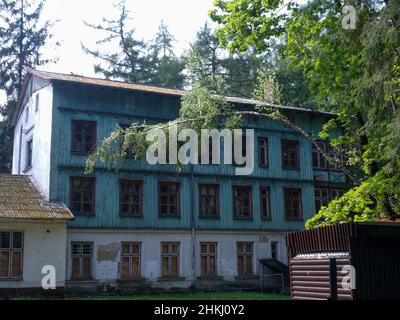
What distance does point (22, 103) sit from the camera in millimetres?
31062

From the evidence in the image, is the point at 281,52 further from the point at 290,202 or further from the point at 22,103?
the point at 22,103

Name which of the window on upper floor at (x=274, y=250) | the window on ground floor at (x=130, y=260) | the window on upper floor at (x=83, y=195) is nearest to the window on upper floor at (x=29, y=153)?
the window on upper floor at (x=83, y=195)

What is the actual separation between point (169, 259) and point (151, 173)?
4.22m

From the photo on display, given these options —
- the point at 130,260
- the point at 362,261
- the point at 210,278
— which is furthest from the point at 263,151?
the point at 362,261

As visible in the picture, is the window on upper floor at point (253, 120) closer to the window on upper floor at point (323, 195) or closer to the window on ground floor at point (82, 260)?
the window on upper floor at point (323, 195)

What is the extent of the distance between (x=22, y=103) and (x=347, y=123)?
2067 centimetres

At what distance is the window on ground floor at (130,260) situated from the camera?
25.0 metres

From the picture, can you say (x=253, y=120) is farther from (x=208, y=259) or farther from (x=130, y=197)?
(x=130, y=197)

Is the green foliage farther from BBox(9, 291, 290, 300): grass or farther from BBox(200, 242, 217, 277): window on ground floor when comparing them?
BBox(200, 242, 217, 277): window on ground floor

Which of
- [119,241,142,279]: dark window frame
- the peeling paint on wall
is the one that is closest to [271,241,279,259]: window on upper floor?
[119,241,142,279]: dark window frame

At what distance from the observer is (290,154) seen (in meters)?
30.5

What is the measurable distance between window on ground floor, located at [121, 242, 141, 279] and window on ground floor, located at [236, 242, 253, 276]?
540cm

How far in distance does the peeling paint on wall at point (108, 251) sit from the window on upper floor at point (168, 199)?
2.91 m
